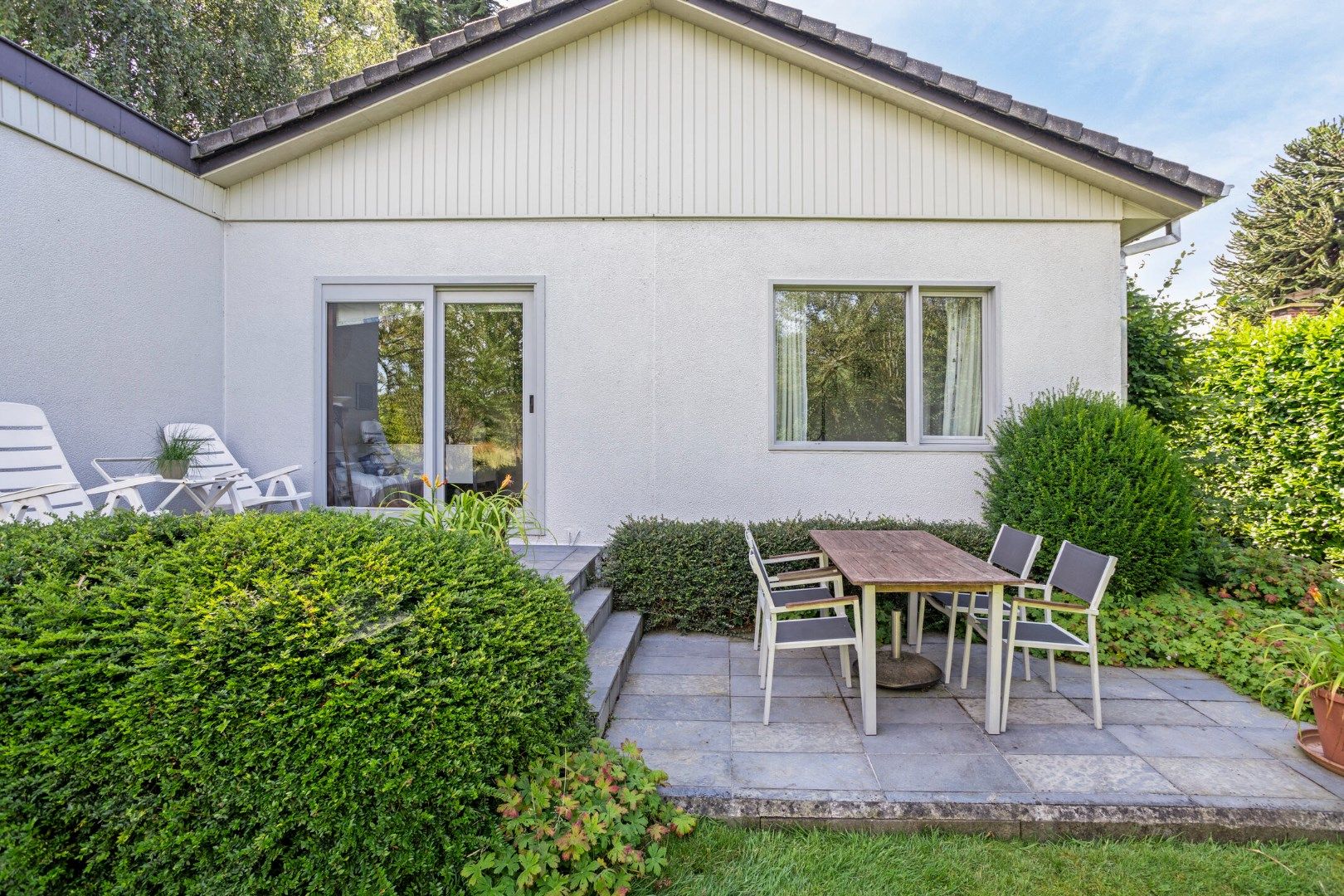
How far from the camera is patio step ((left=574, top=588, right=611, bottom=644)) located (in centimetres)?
414

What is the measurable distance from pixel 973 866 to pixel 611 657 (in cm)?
216

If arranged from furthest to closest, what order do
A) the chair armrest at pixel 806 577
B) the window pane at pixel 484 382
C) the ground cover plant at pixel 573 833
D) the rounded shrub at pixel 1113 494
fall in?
the window pane at pixel 484 382 → the rounded shrub at pixel 1113 494 → the chair armrest at pixel 806 577 → the ground cover plant at pixel 573 833

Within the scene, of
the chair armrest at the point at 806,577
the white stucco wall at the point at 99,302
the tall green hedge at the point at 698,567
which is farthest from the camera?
the tall green hedge at the point at 698,567

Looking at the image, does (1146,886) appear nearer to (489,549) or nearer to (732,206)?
(489,549)

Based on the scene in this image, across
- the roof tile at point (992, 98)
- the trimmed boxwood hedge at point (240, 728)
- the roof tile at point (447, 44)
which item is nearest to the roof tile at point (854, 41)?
the roof tile at point (992, 98)

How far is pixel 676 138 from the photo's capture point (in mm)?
5449

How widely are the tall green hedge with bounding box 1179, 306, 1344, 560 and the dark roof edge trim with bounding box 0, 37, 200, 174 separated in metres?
8.71

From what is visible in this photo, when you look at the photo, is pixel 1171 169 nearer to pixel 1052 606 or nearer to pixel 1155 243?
pixel 1155 243

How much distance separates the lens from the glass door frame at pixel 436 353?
5547 millimetres

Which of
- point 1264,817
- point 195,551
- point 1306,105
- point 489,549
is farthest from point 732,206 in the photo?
point 1306,105

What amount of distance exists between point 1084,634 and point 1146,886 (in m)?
2.46

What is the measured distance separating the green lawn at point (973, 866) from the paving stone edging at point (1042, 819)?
0.04 meters

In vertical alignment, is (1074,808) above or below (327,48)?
below

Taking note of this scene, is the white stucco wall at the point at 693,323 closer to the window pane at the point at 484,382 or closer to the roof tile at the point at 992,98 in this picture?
the window pane at the point at 484,382
